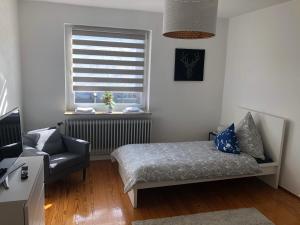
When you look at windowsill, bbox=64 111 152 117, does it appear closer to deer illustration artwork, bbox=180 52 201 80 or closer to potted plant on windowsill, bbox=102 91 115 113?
potted plant on windowsill, bbox=102 91 115 113

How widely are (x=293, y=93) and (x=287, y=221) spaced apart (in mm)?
1534

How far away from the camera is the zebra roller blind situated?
13.1 feet

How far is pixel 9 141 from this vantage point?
2.04 metres

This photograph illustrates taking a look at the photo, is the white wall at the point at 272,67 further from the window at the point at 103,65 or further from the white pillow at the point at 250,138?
the window at the point at 103,65

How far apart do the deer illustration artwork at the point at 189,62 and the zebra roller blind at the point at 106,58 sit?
703mm

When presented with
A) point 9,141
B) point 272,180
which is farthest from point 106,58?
point 272,180

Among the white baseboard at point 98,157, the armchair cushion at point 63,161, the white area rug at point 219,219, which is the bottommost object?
the white area rug at point 219,219

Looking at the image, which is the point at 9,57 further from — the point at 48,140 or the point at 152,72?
the point at 152,72

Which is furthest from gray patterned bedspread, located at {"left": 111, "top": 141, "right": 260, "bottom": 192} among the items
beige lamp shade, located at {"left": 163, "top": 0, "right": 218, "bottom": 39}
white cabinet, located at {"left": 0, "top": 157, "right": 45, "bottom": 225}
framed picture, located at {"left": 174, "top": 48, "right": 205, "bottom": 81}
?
beige lamp shade, located at {"left": 163, "top": 0, "right": 218, "bottom": 39}

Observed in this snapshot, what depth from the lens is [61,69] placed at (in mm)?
3955

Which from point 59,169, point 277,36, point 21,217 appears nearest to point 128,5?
point 277,36

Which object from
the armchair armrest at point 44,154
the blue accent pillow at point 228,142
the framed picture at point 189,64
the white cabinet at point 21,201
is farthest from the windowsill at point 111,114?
the white cabinet at point 21,201

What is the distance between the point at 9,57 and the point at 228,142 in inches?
120

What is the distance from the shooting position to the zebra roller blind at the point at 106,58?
158 inches
